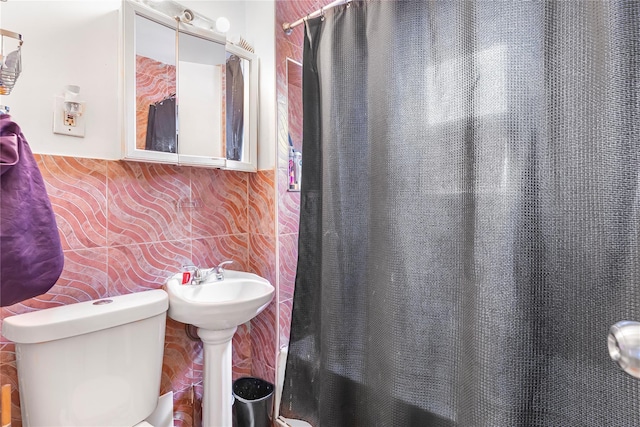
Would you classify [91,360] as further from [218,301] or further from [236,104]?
[236,104]

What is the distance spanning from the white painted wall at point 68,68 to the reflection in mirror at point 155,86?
73 mm

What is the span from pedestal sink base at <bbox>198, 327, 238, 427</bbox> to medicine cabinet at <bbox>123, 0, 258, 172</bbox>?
0.79m

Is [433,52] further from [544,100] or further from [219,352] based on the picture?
[219,352]

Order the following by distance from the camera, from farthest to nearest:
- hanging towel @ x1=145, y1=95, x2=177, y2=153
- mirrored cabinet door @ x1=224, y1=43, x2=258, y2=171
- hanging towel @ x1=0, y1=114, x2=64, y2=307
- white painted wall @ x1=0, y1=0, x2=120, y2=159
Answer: mirrored cabinet door @ x1=224, y1=43, x2=258, y2=171 < hanging towel @ x1=145, y1=95, x2=177, y2=153 < white painted wall @ x1=0, y1=0, x2=120, y2=159 < hanging towel @ x1=0, y1=114, x2=64, y2=307

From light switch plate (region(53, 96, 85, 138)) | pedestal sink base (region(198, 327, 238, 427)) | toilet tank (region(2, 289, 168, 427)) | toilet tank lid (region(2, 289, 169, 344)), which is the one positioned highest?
light switch plate (region(53, 96, 85, 138))

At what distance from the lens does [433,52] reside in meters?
0.93

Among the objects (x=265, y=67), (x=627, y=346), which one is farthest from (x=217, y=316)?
(x=265, y=67)

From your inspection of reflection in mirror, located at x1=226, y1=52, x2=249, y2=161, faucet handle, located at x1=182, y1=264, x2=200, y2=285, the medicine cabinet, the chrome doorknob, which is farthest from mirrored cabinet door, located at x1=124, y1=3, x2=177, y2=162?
the chrome doorknob

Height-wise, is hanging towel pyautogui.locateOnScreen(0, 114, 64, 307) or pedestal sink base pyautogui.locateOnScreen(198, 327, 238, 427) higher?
hanging towel pyautogui.locateOnScreen(0, 114, 64, 307)

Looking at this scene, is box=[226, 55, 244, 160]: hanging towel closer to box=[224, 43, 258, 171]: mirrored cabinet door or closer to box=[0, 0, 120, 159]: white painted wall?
box=[224, 43, 258, 171]: mirrored cabinet door

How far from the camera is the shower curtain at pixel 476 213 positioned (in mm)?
664

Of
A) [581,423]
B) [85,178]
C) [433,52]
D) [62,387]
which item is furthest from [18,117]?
[581,423]

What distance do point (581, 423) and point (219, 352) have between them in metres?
1.23

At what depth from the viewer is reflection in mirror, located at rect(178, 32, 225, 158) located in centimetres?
140
